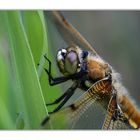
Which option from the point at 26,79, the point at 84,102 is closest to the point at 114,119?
the point at 84,102

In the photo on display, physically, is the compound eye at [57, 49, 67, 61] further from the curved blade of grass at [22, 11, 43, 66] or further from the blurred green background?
the curved blade of grass at [22, 11, 43, 66]

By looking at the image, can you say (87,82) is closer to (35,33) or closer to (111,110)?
(111,110)

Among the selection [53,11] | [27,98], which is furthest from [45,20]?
[27,98]

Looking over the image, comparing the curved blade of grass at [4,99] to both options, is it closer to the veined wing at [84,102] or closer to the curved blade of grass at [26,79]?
the curved blade of grass at [26,79]

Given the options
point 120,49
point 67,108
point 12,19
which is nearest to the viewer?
point 12,19
